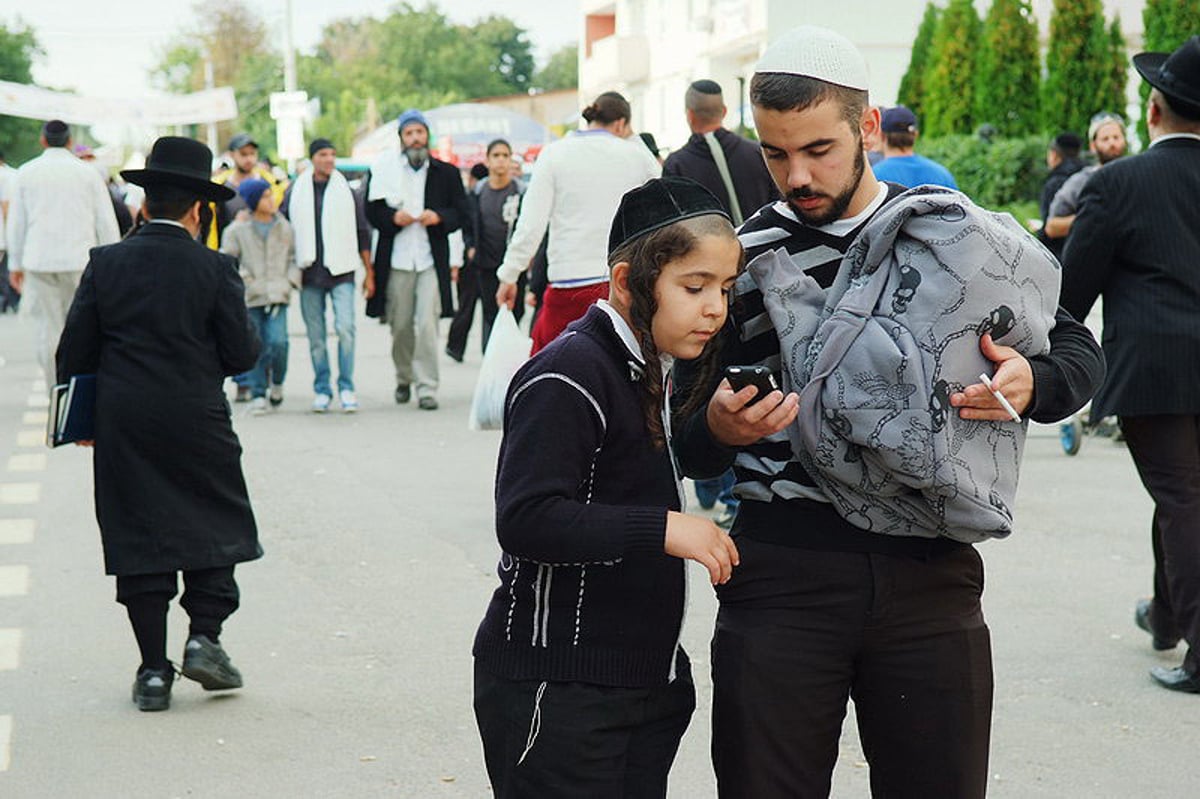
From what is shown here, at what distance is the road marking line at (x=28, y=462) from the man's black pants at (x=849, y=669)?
926 cm

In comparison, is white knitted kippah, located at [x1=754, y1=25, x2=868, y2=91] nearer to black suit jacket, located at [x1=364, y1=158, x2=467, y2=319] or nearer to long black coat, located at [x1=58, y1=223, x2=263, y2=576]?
long black coat, located at [x1=58, y1=223, x2=263, y2=576]

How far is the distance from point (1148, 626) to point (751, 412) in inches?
167

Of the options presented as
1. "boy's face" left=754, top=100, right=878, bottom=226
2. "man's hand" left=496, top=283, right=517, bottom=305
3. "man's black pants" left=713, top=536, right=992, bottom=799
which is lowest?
"man's hand" left=496, top=283, right=517, bottom=305

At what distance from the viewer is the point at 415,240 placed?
13586mm

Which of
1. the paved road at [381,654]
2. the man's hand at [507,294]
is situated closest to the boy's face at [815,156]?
the paved road at [381,654]

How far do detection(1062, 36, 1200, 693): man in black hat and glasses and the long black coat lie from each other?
115 inches

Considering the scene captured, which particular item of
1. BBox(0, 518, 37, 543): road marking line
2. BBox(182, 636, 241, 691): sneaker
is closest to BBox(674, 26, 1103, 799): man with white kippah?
BBox(182, 636, 241, 691): sneaker

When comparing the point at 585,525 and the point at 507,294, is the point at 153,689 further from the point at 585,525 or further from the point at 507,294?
the point at 507,294

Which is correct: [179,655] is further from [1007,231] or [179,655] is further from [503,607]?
[1007,231]

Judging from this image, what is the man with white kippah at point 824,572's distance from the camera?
2988mm

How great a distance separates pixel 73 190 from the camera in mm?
12789

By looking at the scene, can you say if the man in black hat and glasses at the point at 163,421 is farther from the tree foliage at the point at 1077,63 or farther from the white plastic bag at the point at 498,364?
the tree foliage at the point at 1077,63

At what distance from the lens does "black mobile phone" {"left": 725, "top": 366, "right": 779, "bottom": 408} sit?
9.31 ft

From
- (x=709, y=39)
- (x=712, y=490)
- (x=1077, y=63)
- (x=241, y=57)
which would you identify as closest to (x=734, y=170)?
(x=712, y=490)
